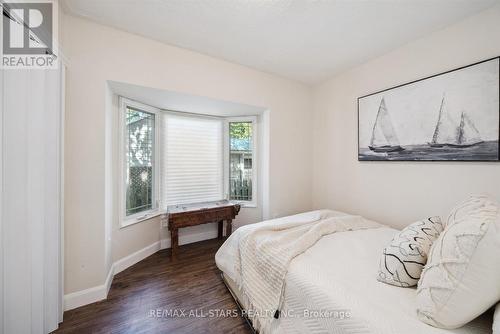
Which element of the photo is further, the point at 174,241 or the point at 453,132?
the point at 174,241

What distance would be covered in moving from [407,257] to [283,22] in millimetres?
2029

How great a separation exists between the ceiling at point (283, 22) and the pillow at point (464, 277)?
5.68 feet

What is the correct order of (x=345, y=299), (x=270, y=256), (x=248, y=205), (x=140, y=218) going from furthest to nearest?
(x=248, y=205), (x=140, y=218), (x=270, y=256), (x=345, y=299)

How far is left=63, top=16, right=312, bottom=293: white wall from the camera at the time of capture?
1.63 metres

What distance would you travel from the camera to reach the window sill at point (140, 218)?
2282 mm

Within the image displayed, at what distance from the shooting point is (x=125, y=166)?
234 cm

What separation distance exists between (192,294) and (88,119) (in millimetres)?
1876

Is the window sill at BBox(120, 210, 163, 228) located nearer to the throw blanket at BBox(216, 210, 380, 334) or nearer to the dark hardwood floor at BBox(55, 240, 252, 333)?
the dark hardwood floor at BBox(55, 240, 252, 333)

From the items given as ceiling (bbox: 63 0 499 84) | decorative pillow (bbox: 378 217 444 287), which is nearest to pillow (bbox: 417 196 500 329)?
decorative pillow (bbox: 378 217 444 287)

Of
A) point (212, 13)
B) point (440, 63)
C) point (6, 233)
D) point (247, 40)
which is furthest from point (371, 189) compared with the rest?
point (6, 233)

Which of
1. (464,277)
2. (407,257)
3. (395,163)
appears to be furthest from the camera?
(395,163)

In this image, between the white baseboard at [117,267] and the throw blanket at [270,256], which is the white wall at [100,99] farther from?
the throw blanket at [270,256]

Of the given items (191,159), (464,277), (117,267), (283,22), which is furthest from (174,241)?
(283,22)

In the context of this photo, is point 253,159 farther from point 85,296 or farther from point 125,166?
point 85,296
